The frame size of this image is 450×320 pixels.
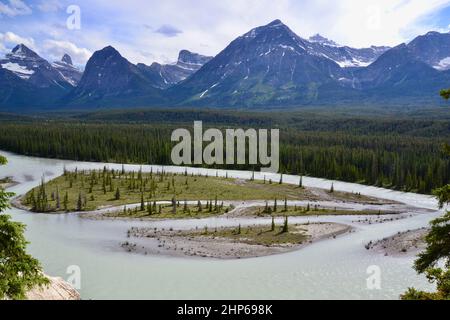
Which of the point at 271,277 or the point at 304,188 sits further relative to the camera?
the point at 304,188

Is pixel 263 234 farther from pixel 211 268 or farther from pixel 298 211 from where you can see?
pixel 298 211

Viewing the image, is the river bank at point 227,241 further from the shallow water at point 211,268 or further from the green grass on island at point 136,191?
the green grass on island at point 136,191

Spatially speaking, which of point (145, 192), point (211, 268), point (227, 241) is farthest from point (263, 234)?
point (145, 192)

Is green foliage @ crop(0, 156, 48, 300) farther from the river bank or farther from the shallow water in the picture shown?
the river bank

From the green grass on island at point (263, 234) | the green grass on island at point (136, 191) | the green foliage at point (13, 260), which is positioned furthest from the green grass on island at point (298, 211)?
the green foliage at point (13, 260)

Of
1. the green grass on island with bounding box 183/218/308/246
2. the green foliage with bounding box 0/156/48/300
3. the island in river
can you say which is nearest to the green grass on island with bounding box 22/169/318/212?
the island in river
